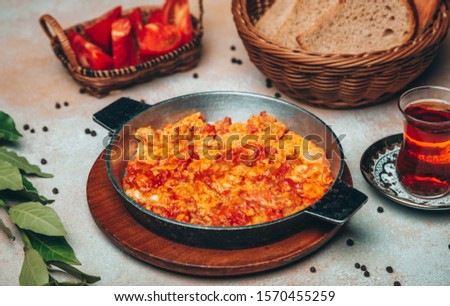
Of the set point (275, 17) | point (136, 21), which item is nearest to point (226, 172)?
point (275, 17)

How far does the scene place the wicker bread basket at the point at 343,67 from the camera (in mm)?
2605

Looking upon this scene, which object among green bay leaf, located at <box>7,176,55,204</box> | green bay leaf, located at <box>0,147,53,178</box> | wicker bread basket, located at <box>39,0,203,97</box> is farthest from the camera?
wicker bread basket, located at <box>39,0,203,97</box>

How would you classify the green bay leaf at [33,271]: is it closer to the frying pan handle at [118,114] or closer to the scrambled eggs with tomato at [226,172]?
the scrambled eggs with tomato at [226,172]

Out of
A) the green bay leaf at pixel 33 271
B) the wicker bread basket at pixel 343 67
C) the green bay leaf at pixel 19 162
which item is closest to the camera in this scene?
the green bay leaf at pixel 33 271

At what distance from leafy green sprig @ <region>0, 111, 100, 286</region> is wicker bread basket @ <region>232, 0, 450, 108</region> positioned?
1171mm

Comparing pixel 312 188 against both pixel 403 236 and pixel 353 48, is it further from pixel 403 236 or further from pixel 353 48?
pixel 353 48

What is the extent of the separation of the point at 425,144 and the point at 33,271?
4.72 feet

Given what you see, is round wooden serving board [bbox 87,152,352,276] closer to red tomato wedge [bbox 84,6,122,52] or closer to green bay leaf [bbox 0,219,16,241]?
green bay leaf [bbox 0,219,16,241]

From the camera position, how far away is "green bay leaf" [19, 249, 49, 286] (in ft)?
6.41

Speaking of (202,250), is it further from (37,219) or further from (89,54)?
(89,54)

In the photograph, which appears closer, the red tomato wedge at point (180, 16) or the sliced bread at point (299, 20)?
the sliced bread at point (299, 20)

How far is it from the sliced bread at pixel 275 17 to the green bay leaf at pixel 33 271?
176 cm

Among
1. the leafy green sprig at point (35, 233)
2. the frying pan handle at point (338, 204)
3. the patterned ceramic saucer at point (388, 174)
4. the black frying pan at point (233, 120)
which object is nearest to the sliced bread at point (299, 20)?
the black frying pan at point (233, 120)

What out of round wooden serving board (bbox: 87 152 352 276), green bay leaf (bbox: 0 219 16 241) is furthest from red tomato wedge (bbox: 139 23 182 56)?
green bay leaf (bbox: 0 219 16 241)
